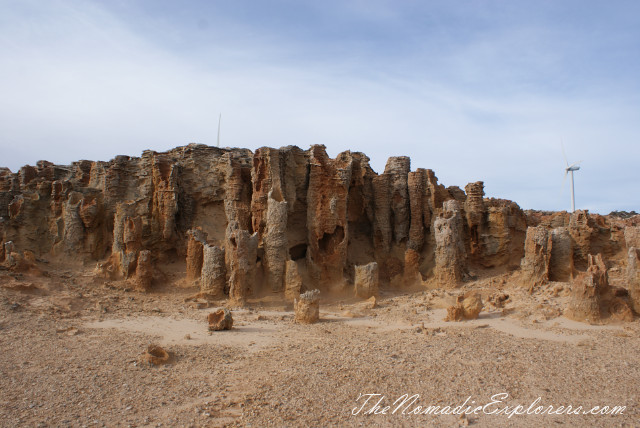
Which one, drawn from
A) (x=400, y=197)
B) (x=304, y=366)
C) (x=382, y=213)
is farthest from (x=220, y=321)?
(x=400, y=197)

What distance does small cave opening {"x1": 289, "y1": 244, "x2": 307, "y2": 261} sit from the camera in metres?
14.8

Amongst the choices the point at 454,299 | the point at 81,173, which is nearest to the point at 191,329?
the point at 454,299

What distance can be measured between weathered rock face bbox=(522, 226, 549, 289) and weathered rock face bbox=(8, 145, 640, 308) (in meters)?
0.79

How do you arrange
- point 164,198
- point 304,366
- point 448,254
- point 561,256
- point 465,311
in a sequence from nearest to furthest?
point 304,366
point 465,311
point 561,256
point 448,254
point 164,198

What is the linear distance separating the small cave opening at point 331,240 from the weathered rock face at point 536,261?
5023mm

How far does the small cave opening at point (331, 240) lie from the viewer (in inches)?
550

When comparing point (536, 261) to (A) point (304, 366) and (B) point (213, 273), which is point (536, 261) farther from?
(B) point (213, 273)

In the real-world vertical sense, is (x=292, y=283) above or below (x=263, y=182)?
below

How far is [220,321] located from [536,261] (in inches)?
302

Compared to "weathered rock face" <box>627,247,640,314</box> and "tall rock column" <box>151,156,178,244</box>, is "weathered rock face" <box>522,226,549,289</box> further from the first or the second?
"tall rock column" <box>151,156,178,244</box>

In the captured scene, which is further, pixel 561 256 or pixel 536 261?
pixel 561 256

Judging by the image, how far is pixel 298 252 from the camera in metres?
14.9

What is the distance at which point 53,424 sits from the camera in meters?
5.36

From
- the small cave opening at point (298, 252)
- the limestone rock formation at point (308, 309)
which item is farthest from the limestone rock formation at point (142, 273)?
the limestone rock formation at point (308, 309)
